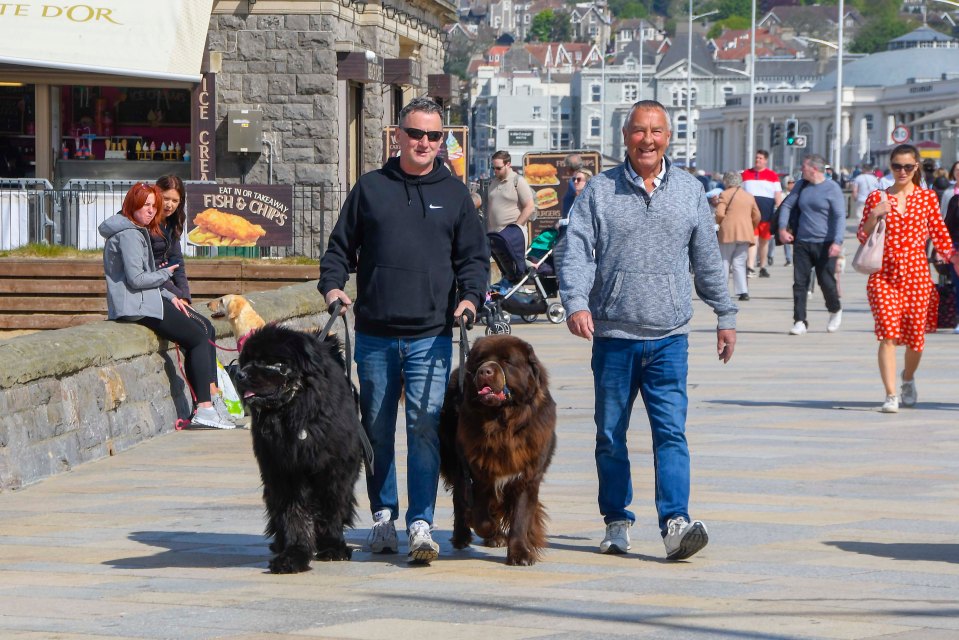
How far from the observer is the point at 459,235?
24.0 feet

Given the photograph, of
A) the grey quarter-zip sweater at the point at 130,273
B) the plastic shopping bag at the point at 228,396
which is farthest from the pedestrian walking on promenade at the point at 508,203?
the grey quarter-zip sweater at the point at 130,273

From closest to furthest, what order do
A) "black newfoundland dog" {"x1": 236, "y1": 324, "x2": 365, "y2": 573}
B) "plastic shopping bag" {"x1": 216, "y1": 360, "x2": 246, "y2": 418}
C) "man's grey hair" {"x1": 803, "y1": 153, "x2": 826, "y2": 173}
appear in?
"black newfoundland dog" {"x1": 236, "y1": 324, "x2": 365, "y2": 573} < "plastic shopping bag" {"x1": 216, "y1": 360, "x2": 246, "y2": 418} < "man's grey hair" {"x1": 803, "y1": 153, "x2": 826, "y2": 173}

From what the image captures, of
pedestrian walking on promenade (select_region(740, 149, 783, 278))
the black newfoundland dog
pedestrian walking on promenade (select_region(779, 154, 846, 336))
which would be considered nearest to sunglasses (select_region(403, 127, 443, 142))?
the black newfoundland dog

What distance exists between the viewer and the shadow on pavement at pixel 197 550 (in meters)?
7.19

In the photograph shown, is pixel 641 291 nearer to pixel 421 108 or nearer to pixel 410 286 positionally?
pixel 410 286

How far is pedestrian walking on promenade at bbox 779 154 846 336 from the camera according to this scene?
719 inches

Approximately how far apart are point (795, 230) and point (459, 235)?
464 inches

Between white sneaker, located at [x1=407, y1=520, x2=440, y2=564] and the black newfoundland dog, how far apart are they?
0.31m

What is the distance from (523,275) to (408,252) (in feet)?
40.2

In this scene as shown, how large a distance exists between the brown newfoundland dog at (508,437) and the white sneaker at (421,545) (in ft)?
0.90

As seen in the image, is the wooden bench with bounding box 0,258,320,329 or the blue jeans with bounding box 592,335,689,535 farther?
the wooden bench with bounding box 0,258,320,329

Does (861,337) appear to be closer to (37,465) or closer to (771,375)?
(771,375)

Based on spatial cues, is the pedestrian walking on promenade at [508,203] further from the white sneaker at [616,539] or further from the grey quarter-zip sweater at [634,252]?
the white sneaker at [616,539]

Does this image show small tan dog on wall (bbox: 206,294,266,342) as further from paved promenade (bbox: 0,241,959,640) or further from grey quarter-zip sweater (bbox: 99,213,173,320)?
paved promenade (bbox: 0,241,959,640)
